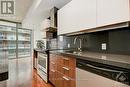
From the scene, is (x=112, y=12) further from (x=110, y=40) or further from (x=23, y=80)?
(x=23, y=80)

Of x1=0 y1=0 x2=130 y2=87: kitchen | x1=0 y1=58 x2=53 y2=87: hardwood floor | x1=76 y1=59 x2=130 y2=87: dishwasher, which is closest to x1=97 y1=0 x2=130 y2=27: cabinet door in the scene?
x1=0 y1=0 x2=130 y2=87: kitchen

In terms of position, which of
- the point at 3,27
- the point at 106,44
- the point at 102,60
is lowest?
the point at 102,60

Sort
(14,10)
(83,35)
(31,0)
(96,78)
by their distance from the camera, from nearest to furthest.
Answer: (96,78) → (83,35) → (31,0) → (14,10)

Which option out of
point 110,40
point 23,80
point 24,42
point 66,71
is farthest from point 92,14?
point 24,42

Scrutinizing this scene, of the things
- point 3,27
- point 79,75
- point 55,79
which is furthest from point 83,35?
point 3,27

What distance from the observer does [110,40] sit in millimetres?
2426

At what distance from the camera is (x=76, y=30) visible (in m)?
3.07

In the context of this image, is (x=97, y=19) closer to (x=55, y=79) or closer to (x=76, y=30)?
(x=76, y=30)

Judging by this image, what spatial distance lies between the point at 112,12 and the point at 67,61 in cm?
114

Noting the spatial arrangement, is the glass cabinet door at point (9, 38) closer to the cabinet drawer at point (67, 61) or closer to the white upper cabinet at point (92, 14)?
the white upper cabinet at point (92, 14)

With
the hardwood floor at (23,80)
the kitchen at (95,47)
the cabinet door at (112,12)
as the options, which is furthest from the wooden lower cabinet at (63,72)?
the cabinet door at (112,12)

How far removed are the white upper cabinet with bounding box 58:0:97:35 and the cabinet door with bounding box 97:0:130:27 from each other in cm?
18

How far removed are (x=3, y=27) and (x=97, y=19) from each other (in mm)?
7554

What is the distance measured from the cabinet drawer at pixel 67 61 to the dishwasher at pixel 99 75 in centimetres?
17
